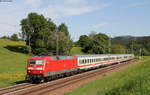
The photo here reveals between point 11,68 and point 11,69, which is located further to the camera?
point 11,68

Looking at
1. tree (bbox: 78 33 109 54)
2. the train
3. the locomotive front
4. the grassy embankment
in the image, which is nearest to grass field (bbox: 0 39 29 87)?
the grassy embankment

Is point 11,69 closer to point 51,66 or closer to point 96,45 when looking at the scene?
point 51,66

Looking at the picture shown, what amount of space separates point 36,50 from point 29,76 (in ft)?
184

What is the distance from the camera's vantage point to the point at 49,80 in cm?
3042

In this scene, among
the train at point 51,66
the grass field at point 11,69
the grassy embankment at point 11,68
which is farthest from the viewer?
the grassy embankment at point 11,68

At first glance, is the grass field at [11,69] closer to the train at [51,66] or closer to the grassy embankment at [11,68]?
the grassy embankment at [11,68]

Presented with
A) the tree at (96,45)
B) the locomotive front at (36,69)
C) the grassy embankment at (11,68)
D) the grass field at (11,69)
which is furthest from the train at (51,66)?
the tree at (96,45)

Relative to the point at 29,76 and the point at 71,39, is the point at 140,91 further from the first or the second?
the point at 71,39

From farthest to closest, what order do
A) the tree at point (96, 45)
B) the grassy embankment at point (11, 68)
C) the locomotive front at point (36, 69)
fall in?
the tree at point (96, 45) → the grassy embankment at point (11, 68) → the locomotive front at point (36, 69)

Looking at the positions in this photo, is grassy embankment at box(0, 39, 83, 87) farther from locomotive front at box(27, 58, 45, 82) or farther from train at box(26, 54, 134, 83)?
train at box(26, 54, 134, 83)

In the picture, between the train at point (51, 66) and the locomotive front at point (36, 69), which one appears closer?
the locomotive front at point (36, 69)

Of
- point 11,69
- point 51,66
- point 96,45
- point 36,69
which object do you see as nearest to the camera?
point 36,69

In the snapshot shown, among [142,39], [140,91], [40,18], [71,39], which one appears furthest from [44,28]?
[142,39]

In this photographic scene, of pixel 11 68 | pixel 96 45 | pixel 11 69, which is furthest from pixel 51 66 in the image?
pixel 96 45
